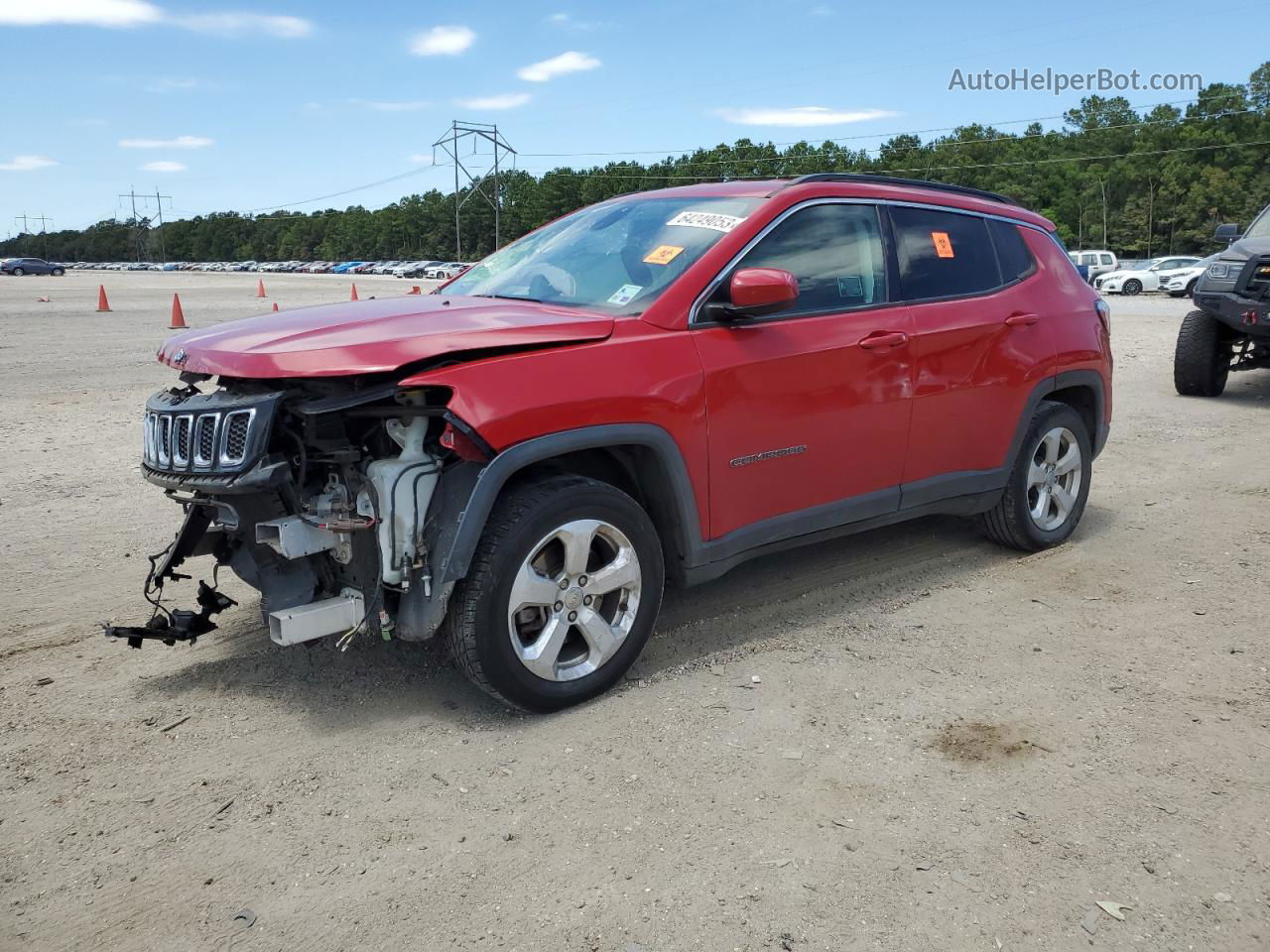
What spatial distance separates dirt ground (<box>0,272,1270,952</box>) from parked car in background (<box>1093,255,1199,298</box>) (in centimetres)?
3585

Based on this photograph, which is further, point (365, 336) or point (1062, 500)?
point (1062, 500)

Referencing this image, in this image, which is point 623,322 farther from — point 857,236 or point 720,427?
point 857,236

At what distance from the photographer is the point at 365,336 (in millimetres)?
3408

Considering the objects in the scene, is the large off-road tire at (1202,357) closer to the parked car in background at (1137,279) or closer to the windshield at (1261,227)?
the windshield at (1261,227)

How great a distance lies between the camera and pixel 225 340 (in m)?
3.64

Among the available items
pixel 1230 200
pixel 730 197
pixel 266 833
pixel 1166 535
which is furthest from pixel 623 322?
pixel 1230 200

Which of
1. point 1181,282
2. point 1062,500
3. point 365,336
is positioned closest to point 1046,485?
point 1062,500

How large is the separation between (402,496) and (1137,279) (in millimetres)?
39185

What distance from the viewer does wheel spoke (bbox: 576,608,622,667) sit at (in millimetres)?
3699

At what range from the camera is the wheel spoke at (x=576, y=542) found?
3.59 meters

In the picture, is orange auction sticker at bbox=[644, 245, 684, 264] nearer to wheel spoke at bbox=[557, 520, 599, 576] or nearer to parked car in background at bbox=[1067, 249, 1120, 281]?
wheel spoke at bbox=[557, 520, 599, 576]

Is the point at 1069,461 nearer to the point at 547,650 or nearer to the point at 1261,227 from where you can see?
the point at 547,650

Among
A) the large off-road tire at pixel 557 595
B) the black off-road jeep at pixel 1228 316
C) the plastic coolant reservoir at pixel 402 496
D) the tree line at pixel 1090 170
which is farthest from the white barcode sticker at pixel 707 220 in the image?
the tree line at pixel 1090 170

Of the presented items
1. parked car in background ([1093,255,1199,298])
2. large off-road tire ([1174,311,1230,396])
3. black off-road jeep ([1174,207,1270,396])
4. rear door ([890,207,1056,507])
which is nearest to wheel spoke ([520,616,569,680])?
rear door ([890,207,1056,507])
